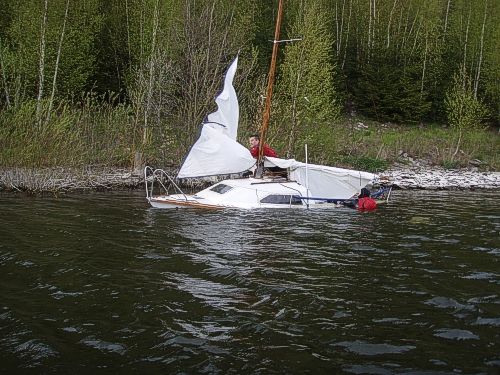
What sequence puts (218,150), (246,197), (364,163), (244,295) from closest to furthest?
(244,295)
(246,197)
(218,150)
(364,163)

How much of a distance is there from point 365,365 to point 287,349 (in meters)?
0.96

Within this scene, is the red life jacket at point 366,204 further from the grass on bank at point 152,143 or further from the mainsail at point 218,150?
the grass on bank at point 152,143

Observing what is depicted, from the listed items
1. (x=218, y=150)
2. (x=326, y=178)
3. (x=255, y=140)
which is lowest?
(x=326, y=178)

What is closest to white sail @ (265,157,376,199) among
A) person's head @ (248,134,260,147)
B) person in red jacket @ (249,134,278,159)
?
person in red jacket @ (249,134,278,159)

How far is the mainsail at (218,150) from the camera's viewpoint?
740 inches

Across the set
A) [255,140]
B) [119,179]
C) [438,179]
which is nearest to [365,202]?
[255,140]

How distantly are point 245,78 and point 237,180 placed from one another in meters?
10.7

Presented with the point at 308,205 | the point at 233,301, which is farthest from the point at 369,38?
the point at 233,301

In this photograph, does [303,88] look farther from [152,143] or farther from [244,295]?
[244,295]

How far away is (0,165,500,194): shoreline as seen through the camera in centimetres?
2206

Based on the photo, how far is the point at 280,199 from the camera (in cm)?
1872

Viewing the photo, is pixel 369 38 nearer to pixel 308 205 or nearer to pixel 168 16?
pixel 168 16

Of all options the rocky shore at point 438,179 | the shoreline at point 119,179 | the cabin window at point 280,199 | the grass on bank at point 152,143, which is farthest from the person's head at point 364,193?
the rocky shore at point 438,179

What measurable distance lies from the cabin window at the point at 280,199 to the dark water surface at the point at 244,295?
1.54 metres
